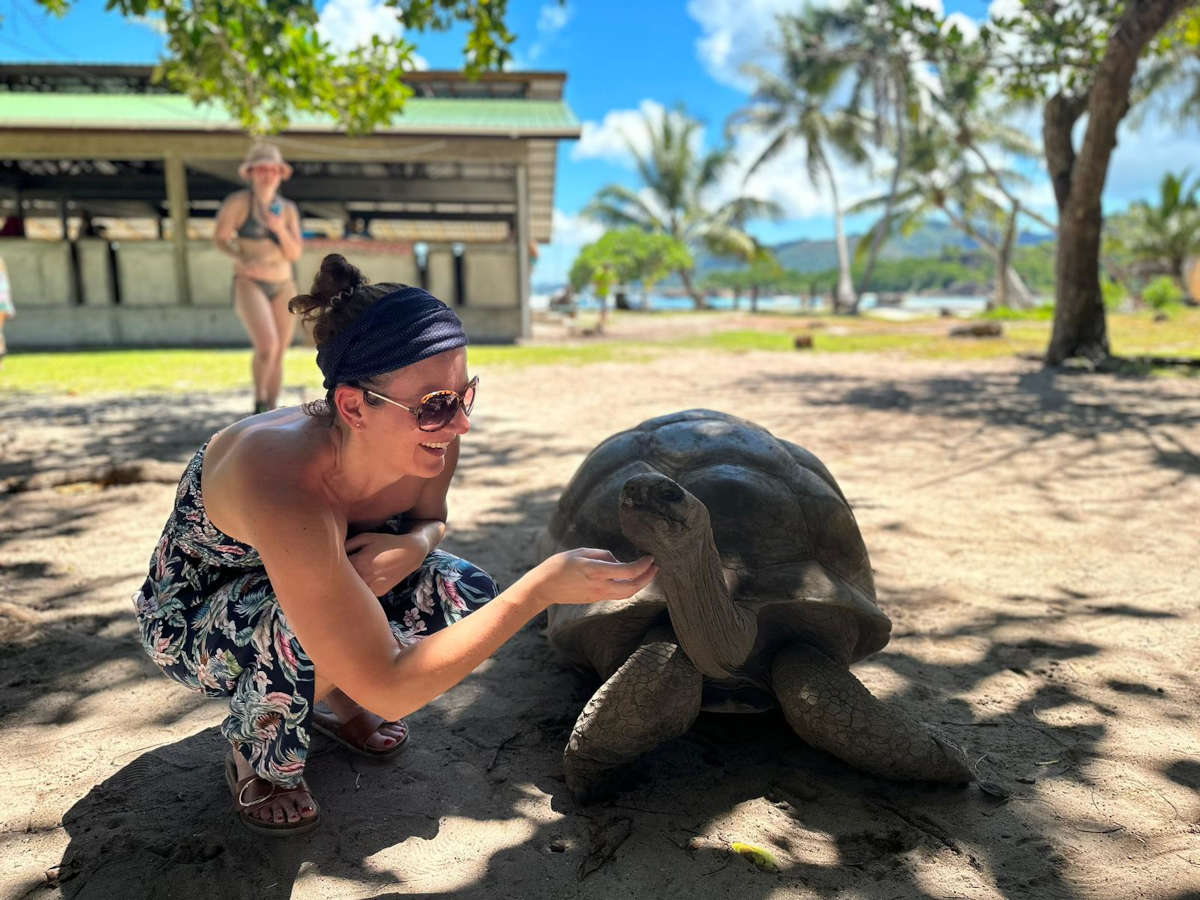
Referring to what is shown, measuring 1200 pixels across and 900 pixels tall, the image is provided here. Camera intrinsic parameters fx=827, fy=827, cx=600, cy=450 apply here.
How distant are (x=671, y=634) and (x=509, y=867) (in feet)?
2.02

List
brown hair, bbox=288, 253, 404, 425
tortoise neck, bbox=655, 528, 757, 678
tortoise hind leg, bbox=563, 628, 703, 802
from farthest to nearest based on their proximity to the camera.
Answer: tortoise hind leg, bbox=563, 628, 703, 802, tortoise neck, bbox=655, 528, 757, 678, brown hair, bbox=288, 253, 404, 425

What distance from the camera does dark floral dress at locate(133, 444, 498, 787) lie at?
5.23 ft

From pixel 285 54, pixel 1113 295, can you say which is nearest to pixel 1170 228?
pixel 1113 295

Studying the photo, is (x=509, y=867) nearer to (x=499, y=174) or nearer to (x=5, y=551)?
(x=5, y=551)

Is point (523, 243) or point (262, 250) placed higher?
point (523, 243)

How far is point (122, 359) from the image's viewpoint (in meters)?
11.2

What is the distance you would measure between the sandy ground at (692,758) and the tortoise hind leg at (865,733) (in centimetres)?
7

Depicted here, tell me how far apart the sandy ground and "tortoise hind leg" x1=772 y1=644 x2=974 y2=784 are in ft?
0.23

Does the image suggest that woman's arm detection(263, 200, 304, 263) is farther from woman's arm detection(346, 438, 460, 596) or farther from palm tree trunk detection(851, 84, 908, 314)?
palm tree trunk detection(851, 84, 908, 314)

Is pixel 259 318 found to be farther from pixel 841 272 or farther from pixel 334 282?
pixel 841 272

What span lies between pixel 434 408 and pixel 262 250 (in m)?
4.61

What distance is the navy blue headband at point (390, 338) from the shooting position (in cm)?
141

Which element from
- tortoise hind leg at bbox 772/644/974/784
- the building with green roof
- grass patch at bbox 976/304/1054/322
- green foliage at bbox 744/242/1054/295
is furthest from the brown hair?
green foliage at bbox 744/242/1054/295

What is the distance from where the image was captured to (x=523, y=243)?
13.6 meters
